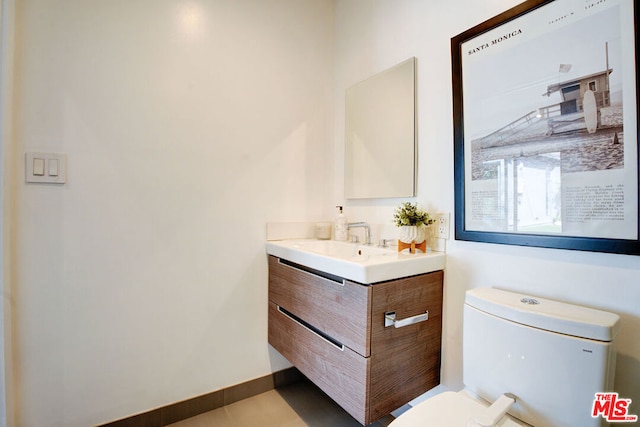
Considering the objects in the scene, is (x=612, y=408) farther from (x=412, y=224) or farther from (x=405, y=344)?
(x=412, y=224)

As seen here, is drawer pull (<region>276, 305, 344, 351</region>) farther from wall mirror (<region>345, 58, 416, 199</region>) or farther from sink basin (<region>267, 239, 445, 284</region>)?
wall mirror (<region>345, 58, 416, 199</region>)

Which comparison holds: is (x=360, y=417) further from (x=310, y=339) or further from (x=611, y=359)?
(x=611, y=359)

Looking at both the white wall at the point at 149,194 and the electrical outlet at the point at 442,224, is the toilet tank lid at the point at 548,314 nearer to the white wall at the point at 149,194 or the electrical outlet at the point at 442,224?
the electrical outlet at the point at 442,224

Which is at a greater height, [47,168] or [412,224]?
[47,168]

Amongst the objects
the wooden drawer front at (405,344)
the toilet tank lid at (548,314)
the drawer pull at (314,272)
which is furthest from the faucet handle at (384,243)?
the toilet tank lid at (548,314)

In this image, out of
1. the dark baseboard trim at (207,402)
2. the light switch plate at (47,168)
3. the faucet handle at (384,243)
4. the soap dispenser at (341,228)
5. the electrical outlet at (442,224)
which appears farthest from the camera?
the soap dispenser at (341,228)

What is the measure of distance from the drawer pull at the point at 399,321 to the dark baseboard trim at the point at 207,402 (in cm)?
103

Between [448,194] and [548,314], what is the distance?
2.03ft

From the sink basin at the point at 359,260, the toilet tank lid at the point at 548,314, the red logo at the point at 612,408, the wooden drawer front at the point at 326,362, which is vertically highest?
the sink basin at the point at 359,260

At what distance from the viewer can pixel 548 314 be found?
0.91 metres

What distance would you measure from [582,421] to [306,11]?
2.34 meters

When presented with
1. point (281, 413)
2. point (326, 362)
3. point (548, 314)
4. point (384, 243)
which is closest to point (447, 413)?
point (548, 314)

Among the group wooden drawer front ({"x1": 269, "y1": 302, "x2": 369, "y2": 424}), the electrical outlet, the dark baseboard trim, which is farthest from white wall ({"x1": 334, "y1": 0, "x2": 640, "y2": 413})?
the dark baseboard trim

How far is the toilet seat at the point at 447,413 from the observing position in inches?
35.4
